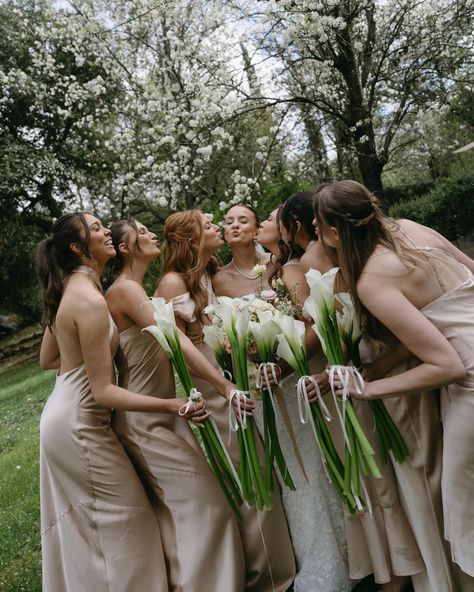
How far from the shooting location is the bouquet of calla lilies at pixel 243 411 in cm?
292

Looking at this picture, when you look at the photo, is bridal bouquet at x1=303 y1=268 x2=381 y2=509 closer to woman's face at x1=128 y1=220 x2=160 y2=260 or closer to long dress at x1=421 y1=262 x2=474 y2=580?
long dress at x1=421 y1=262 x2=474 y2=580

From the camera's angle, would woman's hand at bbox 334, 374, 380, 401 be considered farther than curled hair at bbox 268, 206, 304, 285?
No

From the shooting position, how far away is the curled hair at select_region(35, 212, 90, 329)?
132 inches

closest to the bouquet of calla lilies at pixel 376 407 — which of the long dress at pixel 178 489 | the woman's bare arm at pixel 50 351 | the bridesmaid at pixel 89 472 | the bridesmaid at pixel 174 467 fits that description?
the bridesmaid at pixel 174 467

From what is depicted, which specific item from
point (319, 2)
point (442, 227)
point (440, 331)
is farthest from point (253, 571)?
point (442, 227)

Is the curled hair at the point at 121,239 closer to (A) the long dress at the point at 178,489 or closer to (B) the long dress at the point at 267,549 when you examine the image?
(A) the long dress at the point at 178,489

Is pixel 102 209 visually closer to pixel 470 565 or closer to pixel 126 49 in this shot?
pixel 126 49

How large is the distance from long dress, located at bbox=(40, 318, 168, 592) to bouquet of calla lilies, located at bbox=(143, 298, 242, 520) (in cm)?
55

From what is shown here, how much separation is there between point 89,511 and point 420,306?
223 centimetres

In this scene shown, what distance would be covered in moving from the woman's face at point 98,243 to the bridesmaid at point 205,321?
1.63 ft

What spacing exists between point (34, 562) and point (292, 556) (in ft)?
8.31

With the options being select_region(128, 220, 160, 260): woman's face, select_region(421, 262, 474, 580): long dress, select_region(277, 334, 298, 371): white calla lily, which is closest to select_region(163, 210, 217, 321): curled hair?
select_region(128, 220, 160, 260): woman's face

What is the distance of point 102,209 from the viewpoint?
22906mm

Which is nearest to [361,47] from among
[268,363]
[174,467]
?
[268,363]
